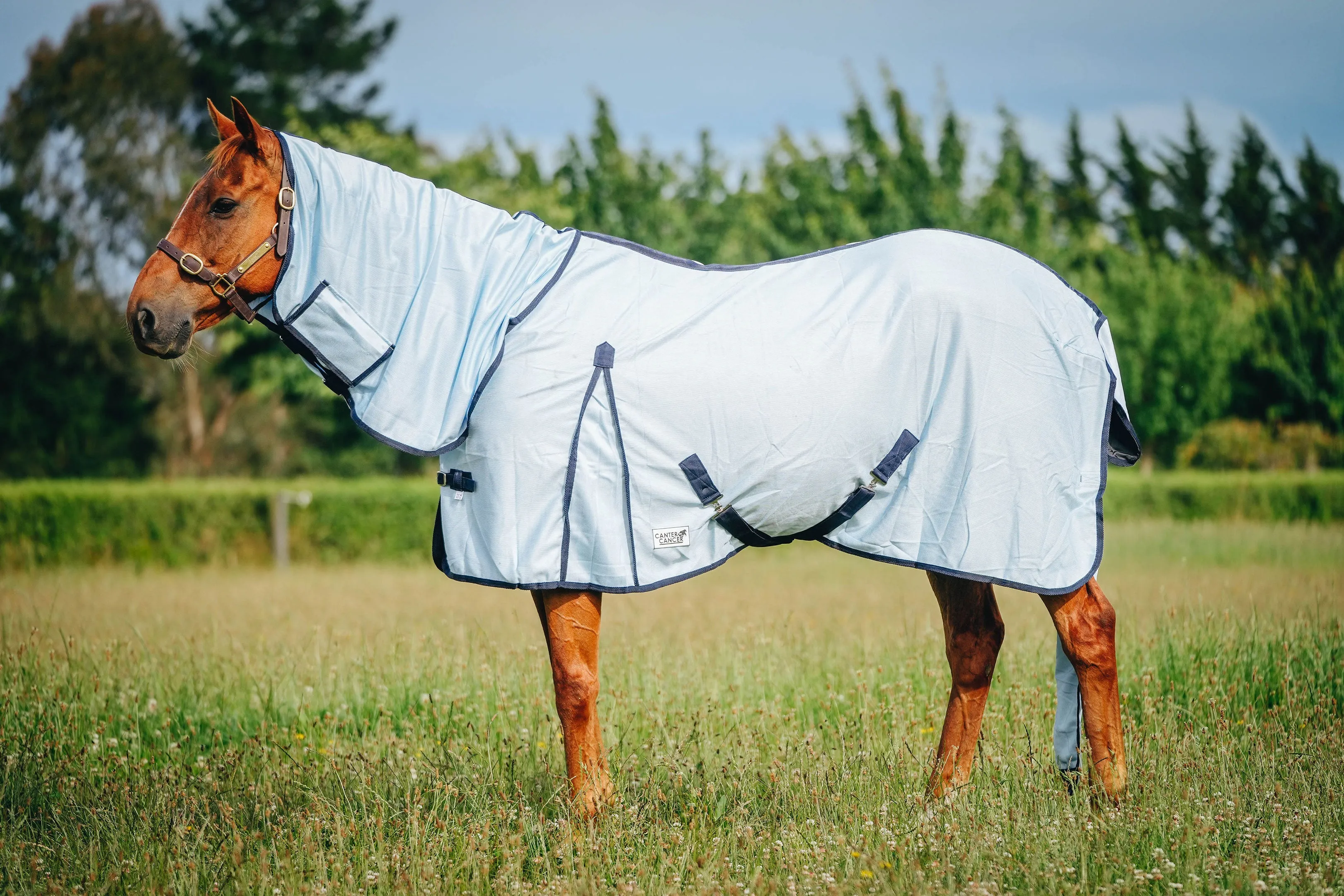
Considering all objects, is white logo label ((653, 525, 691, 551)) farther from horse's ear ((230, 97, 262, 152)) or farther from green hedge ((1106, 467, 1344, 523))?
green hedge ((1106, 467, 1344, 523))

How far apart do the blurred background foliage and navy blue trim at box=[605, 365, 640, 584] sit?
17.1 metres

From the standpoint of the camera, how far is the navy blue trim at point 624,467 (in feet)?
10.8

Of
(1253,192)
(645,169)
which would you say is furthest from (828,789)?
(1253,192)

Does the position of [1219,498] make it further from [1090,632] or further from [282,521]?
[1090,632]

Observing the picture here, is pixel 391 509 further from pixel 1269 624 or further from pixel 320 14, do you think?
pixel 320 14

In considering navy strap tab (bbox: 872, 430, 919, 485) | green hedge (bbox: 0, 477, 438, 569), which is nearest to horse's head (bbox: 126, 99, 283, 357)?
navy strap tab (bbox: 872, 430, 919, 485)

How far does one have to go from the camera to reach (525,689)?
5184 millimetres

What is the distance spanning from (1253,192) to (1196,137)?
351 centimetres

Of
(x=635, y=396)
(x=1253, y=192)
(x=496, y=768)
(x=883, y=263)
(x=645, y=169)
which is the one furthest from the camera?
(x=1253, y=192)

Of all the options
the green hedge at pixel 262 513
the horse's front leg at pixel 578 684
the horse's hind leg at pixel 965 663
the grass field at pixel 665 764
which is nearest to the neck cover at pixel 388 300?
the horse's front leg at pixel 578 684

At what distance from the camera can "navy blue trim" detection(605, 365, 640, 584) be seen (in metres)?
3.30

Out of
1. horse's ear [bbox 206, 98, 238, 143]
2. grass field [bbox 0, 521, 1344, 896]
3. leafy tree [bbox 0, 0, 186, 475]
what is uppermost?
leafy tree [bbox 0, 0, 186, 475]

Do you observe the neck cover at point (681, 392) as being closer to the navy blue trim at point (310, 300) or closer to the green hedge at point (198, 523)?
the navy blue trim at point (310, 300)

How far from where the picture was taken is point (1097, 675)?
3523 mm
